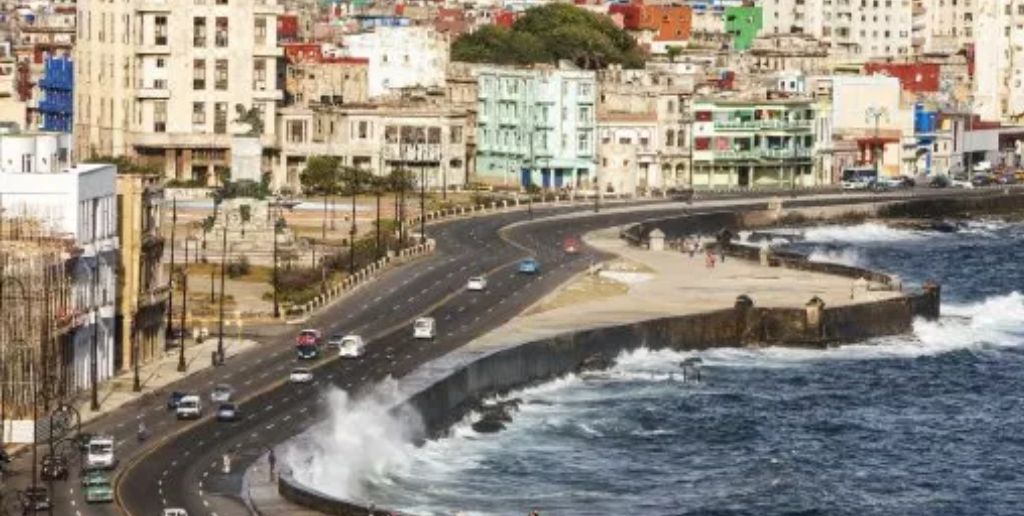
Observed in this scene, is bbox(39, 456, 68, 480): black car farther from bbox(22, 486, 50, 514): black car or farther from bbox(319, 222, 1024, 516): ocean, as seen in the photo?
bbox(319, 222, 1024, 516): ocean

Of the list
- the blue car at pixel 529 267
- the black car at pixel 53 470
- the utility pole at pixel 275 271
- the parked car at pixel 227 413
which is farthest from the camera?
the blue car at pixel 529 267

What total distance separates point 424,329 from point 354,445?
33.3 metres

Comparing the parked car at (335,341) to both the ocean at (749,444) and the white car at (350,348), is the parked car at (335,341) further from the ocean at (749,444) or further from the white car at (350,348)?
the ocean at (749,444)

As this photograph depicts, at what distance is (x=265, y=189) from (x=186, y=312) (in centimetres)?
3688

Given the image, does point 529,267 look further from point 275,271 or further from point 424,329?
point 424,329

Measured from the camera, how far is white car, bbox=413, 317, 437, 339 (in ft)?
508

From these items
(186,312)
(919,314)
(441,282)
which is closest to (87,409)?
(186,312)

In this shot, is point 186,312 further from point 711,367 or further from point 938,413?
point 938,413

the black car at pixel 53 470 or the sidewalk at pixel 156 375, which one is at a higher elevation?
the black car at pixel 53 470

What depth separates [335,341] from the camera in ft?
496

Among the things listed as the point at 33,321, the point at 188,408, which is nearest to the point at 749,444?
the point at 188,408

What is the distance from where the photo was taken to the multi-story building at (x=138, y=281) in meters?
141

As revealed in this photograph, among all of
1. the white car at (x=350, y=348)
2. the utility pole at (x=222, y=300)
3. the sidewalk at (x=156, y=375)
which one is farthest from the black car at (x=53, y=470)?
the white car at (x=350, y=348)

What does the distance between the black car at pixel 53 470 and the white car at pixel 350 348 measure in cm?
3658
